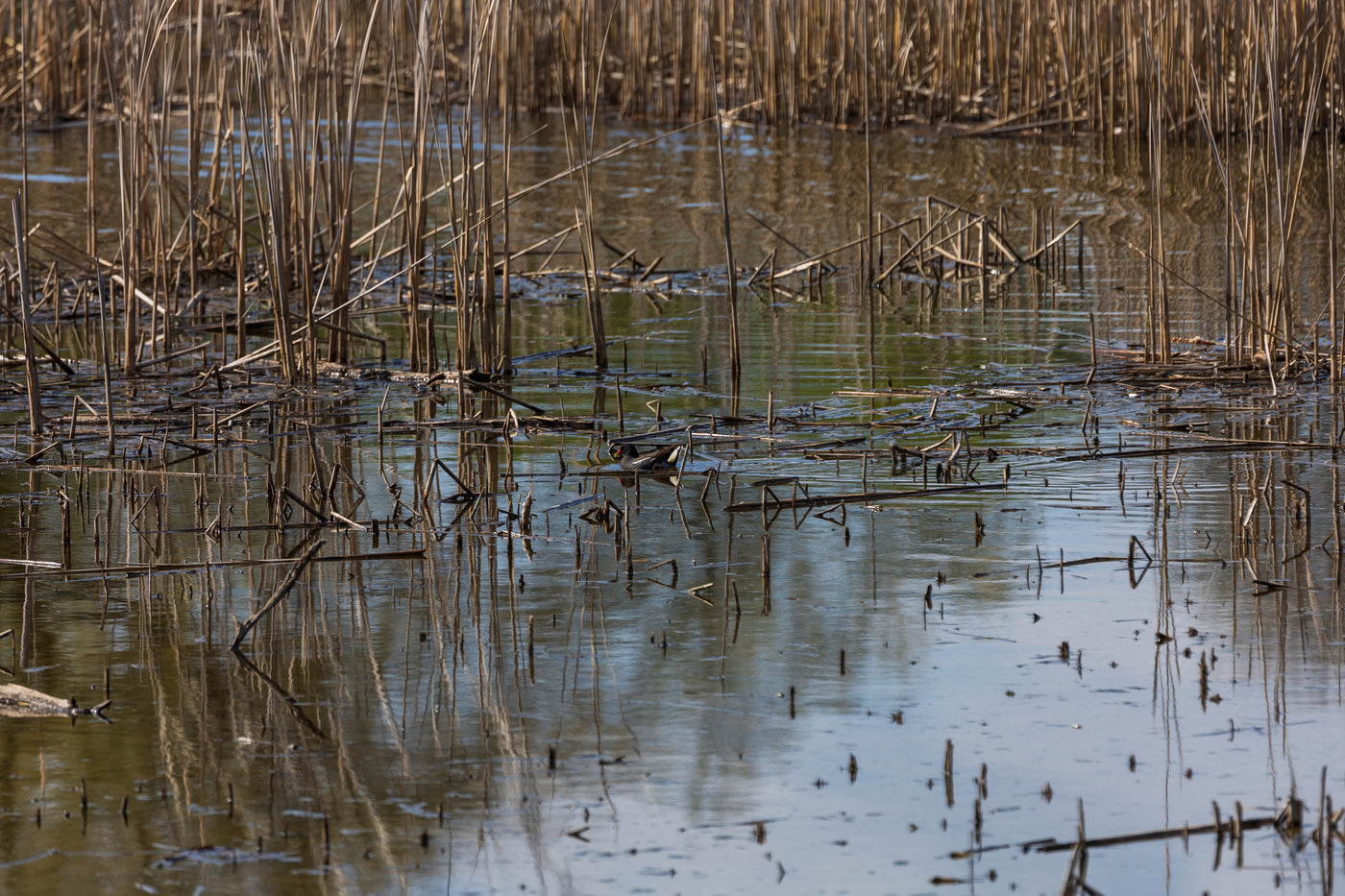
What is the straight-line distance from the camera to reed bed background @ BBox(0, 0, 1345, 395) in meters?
6.79

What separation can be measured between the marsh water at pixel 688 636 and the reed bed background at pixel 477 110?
61 centimetres

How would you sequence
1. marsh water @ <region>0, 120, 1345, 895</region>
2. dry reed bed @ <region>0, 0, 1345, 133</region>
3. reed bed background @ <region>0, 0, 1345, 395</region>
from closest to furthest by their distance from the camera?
marsh water @ <region>0, 120, 1345, 895</region>
reed bed background @ <region>0, 0, 1345, 395</region>
dry reed bed @ <region>0, 0, 1345, 133</region>

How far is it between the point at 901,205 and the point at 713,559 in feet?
28.6

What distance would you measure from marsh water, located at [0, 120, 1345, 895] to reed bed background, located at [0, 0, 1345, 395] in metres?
0.61

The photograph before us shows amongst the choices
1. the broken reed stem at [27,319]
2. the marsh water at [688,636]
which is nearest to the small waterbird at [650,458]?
the marsh water at [688,636]

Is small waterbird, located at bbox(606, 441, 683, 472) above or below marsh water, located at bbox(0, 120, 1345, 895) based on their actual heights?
A: above

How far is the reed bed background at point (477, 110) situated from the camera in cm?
679

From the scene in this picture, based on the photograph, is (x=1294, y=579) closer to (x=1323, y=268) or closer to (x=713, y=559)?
(x=713, y=559)

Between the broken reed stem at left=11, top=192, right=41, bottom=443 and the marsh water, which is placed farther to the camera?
the broken reed stem at left=11, top=192, right=41, bottom=443

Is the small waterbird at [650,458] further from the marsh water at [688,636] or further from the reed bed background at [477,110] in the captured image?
the reed bed background at [477,110]

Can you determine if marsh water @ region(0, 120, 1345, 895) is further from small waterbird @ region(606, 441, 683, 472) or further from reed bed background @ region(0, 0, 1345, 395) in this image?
reed bed background @ region(0, 0, 1345, 395)

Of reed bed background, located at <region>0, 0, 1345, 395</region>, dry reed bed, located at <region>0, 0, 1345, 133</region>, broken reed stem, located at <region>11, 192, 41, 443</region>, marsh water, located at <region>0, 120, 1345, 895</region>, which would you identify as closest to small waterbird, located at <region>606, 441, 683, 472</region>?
marsh water, located at <region>0, 120, 1345, 895</region>

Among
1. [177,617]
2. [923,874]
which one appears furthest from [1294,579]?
[177,617]

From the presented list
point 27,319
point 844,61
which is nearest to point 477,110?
point 844,61
